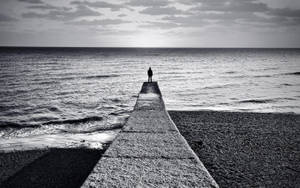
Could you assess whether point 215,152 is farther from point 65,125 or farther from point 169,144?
point 65,125

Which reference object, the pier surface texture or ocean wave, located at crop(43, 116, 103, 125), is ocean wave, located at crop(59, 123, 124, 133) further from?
the pier surface texture

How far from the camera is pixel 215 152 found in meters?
7.97

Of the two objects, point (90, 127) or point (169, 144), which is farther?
point (90, 127)

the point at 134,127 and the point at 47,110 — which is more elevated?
the point at 134,127

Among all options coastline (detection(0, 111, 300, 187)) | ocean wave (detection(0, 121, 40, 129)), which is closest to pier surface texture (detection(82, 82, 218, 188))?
coastline (detection(0, 111, 300, 187))

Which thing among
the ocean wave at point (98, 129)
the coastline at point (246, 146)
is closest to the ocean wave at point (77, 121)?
the ocean wave at point (98, 129)

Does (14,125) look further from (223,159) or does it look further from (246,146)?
(246,146)

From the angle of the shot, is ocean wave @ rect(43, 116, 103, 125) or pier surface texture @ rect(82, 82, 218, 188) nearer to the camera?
pier surface texture @ rect(82, 82, 218, 188)

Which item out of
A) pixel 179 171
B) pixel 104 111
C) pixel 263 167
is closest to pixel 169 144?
pixel 179 171

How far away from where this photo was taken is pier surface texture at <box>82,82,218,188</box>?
4.63 m

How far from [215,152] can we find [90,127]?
288 inches

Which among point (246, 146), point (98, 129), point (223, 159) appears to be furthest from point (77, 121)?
point (246, 146)

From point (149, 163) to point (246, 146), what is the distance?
4805 mm

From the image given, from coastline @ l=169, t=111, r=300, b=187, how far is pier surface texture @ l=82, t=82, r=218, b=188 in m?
1.19
